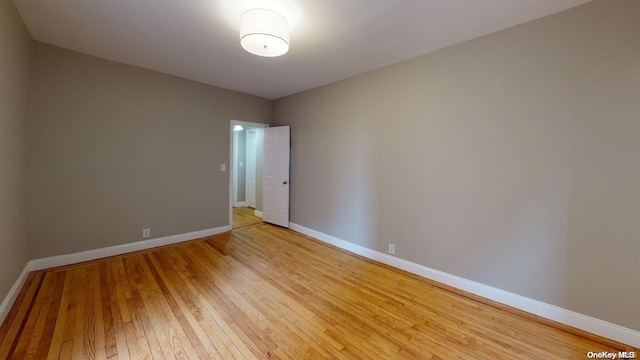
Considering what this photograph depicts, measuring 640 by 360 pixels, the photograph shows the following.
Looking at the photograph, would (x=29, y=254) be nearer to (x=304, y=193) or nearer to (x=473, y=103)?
(x=304, y=193)

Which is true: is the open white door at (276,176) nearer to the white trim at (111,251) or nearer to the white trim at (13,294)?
the white trim at (111,251)

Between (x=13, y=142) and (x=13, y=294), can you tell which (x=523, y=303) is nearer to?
(x=13, y=294)

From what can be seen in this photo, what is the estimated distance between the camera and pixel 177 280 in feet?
8.72

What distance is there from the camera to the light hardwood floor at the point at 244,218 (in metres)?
5.04

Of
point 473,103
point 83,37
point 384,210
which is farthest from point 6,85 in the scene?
point 473,103

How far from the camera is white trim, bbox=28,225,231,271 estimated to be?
9.27ft

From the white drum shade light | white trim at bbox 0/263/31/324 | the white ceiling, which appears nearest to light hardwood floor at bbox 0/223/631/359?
white trim at bbox 0/263/31/324

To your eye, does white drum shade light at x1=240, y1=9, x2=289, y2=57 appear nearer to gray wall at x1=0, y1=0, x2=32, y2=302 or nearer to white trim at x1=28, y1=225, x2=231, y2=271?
gray wall at x1=0, y1=0, x2=32, y2=302

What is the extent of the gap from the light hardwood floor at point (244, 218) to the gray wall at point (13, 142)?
8.98 ft

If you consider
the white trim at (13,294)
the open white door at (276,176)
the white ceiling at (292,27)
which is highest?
the white ceiling at (292,27)

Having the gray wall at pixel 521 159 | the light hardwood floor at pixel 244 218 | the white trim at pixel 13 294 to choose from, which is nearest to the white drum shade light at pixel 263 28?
the gray wall at pixel 521 159

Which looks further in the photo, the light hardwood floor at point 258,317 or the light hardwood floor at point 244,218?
the light hardwood floor at point 244,218

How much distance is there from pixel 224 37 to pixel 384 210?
280 centimetres

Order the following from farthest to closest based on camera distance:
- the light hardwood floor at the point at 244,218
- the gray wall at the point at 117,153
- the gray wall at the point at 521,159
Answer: the light hardwood floor at the point at 244,218 < the gray wall at the point at 117,153 < the gray wall at the point at 521,159
